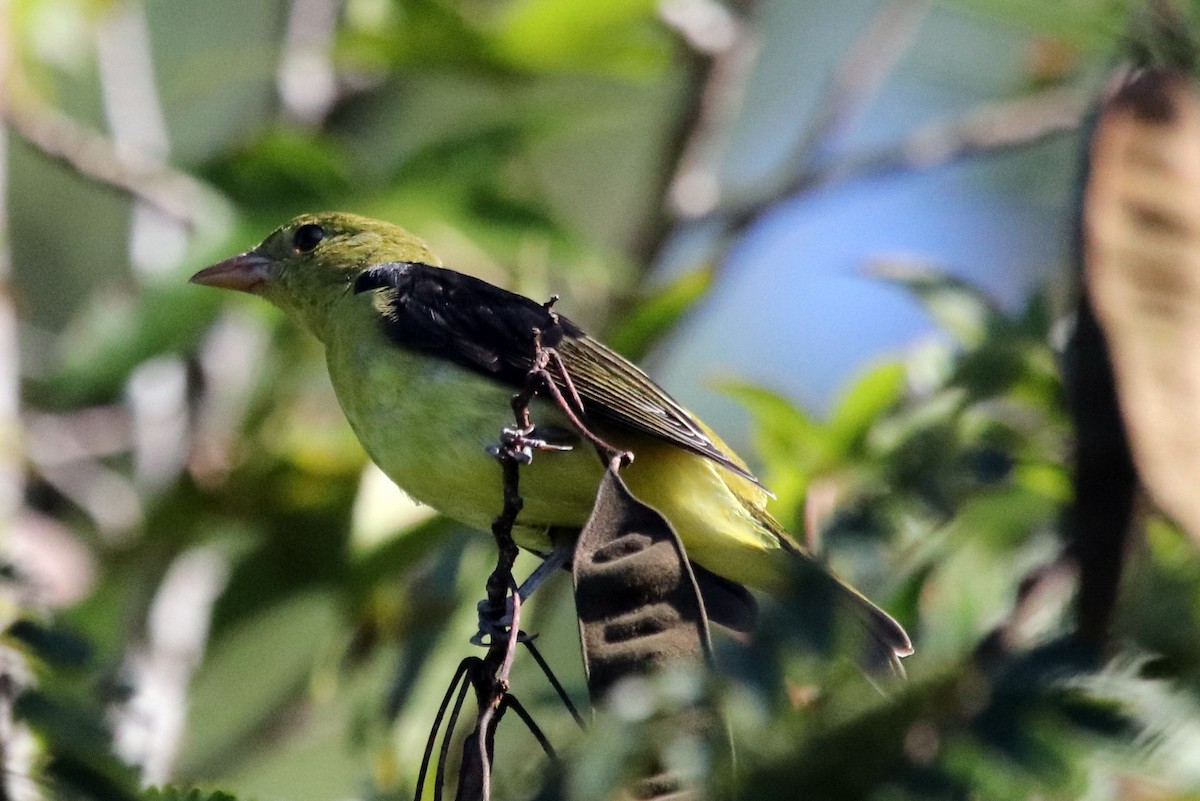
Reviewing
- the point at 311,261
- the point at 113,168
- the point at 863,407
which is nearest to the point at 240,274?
the point at 311,261

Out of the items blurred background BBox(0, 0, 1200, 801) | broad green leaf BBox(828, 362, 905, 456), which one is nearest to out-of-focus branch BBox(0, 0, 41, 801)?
blurred background BBox(0, 0, 1200, 801)

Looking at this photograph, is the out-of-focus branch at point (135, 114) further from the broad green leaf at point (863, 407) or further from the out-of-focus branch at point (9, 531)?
the broad green leaf at point (863, 407)

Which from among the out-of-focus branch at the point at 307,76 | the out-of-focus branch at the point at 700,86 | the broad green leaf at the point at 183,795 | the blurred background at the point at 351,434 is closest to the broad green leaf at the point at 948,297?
the blurred background at the point at 351,434

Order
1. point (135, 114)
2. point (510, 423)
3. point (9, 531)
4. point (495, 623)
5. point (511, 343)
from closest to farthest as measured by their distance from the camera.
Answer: point (495, 623) < point (510, 423) < point (511, 343) < point (9, 531) < point (135, 114)

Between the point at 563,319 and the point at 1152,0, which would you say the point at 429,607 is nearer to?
the point at 563,319

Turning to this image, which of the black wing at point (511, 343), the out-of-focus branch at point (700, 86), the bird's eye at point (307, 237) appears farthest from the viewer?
the out-of-focus branch at point (700, 86)

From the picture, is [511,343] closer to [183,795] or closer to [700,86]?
[183,795]

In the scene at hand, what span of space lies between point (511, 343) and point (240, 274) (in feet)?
3.75

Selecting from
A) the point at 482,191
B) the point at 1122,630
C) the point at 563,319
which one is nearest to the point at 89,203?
the point at 482,191

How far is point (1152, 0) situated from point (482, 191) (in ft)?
8.86

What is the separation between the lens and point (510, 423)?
304cm

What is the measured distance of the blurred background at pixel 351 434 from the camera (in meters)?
2.20

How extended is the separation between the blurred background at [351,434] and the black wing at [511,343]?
39 centimetres

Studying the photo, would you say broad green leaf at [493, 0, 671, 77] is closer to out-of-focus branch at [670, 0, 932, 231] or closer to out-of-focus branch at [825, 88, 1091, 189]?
out-of-focus branch at [670, 0, 932, 231]
